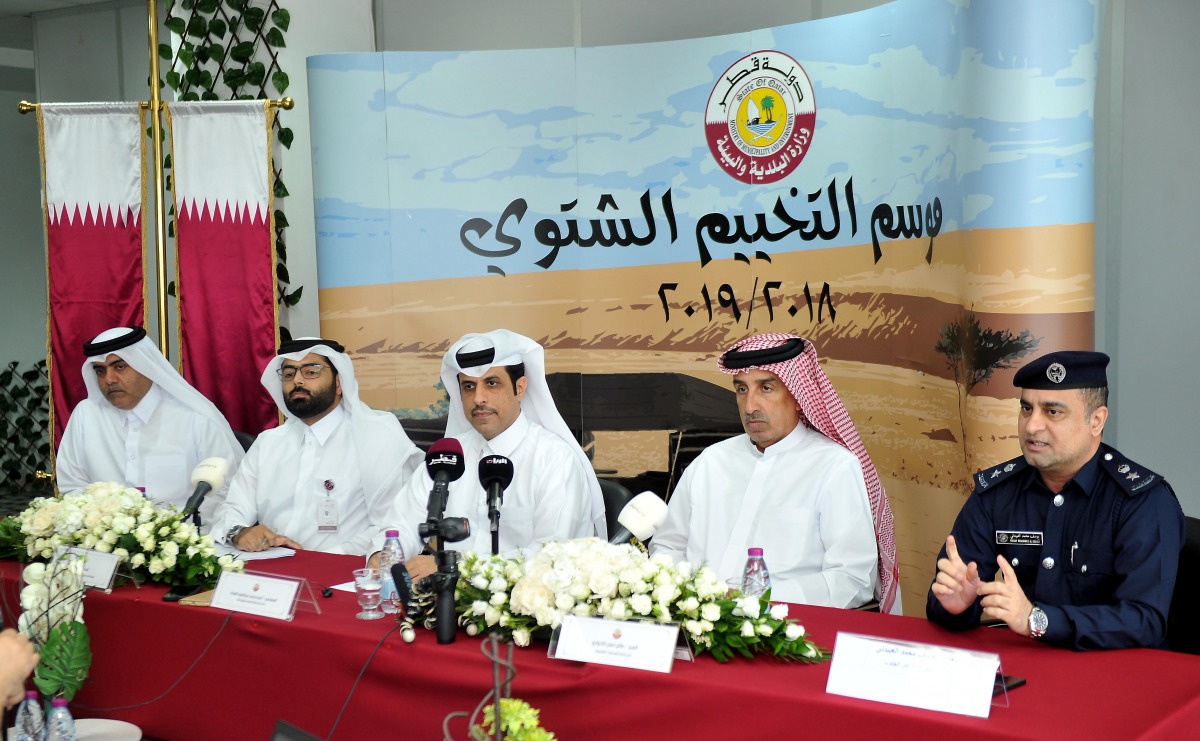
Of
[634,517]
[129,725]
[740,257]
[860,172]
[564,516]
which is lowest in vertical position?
[129,725]

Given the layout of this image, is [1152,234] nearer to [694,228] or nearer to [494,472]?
[694,228]

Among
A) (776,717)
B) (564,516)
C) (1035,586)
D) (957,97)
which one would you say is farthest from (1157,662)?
(957,97)

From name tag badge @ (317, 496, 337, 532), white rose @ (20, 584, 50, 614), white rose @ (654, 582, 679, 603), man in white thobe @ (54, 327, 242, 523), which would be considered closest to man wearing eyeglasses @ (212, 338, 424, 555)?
name tag badge @ (317, 496, 337, 532)

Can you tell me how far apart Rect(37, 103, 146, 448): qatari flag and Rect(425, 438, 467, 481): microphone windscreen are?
134 inches

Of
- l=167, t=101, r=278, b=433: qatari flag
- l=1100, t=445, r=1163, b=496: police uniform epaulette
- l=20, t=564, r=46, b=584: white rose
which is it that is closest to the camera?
l=1100, t=445, r=1163, b=496: police uniform epaulette

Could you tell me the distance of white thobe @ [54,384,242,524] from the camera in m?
4.91

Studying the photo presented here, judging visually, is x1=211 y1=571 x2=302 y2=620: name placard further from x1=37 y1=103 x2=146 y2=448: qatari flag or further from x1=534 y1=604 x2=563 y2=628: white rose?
x1=37 y1=103 x2=146 y2=448: qatari flag

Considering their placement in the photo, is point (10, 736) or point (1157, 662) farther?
point (10, 736)

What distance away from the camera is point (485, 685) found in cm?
223

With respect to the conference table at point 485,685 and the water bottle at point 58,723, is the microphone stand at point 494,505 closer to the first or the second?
the conference table at point 485,685

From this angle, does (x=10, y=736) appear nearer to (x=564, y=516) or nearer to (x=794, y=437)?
(x=564, y=516)

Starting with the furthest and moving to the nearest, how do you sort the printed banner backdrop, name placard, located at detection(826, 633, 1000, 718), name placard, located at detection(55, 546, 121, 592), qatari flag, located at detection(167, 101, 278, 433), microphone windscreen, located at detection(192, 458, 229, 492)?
qatari flag, located at detection(167, 101, 278, 433) < the printed banner backdrop < microphone windscreen, located at detection(192, 458, 229, 492) < name placard, located at detection(55, 546, 121, 592) < name placard, located at detection(826, 633, 1000, 718)

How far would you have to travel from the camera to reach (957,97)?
13.7 ft

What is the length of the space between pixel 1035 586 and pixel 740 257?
2.88m
